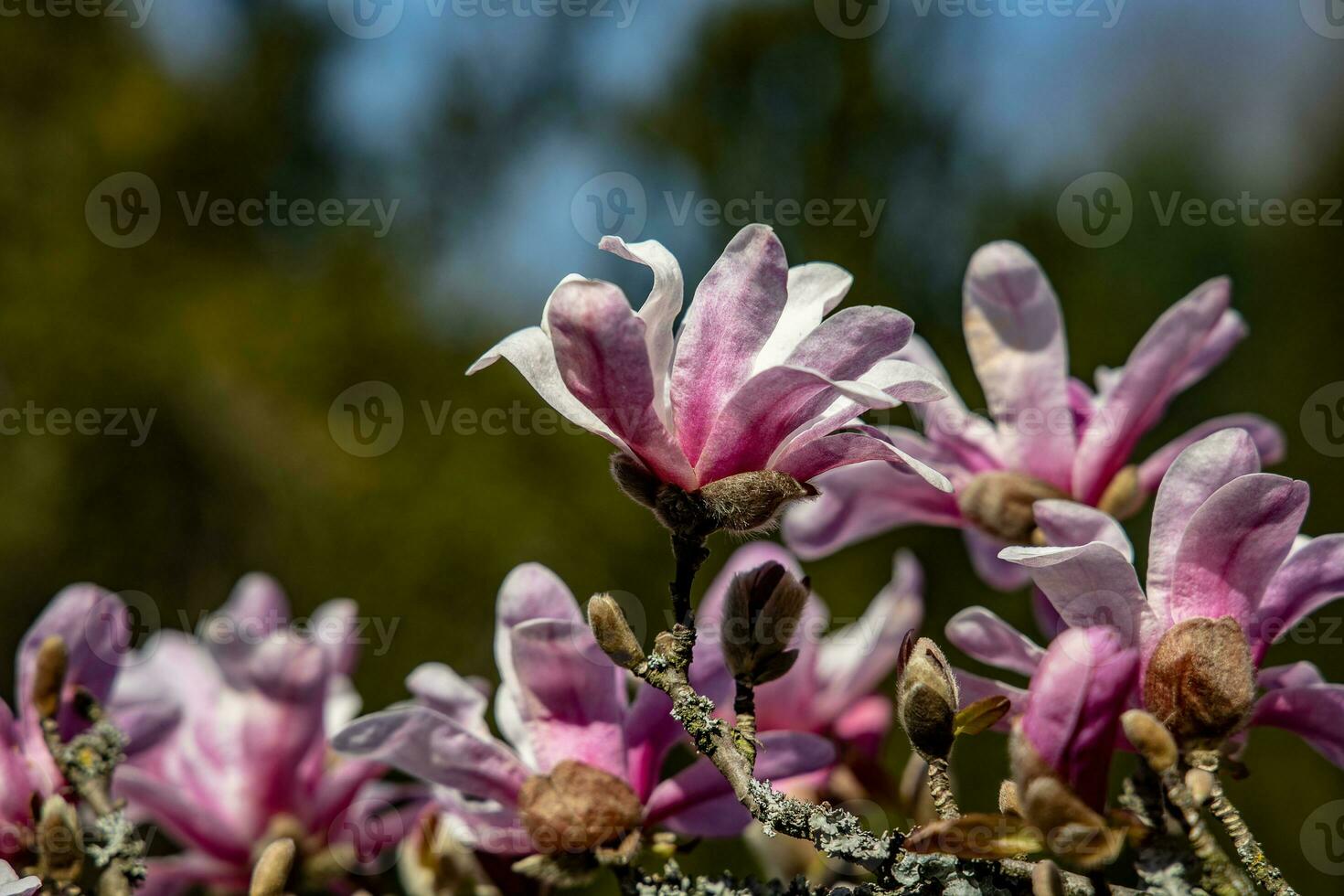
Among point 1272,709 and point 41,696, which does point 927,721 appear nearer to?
point 1272,709

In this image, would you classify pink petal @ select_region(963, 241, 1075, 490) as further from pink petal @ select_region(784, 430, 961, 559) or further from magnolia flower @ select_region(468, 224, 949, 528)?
magnolia flower @ select_region(468, 224, 949, 528)

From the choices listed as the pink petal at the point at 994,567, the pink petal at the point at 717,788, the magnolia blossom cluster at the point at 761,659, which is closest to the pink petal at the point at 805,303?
the magnolia blossom cluster at the point at 761,659

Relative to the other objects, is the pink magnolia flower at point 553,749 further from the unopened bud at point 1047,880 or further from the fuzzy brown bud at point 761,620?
the unopened bud at point 1047,880

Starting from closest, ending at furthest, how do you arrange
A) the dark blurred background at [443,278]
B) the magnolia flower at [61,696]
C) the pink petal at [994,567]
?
the magnolia flower at [61,696], the pink petal at [994,567], the dark blurred background at [443,278]

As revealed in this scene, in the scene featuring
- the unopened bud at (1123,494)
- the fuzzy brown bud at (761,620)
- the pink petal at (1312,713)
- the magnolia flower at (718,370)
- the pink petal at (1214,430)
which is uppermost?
the magnolia flower at (718,370)

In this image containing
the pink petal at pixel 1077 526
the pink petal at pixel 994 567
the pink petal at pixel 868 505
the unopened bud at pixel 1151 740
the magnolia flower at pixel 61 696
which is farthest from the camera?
the pink petal at pixel 994 567

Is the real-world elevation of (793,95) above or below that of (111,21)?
below

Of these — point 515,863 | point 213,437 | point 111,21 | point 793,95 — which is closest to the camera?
point 515,863

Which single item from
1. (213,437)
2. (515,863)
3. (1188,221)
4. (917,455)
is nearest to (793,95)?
(1188,221)
